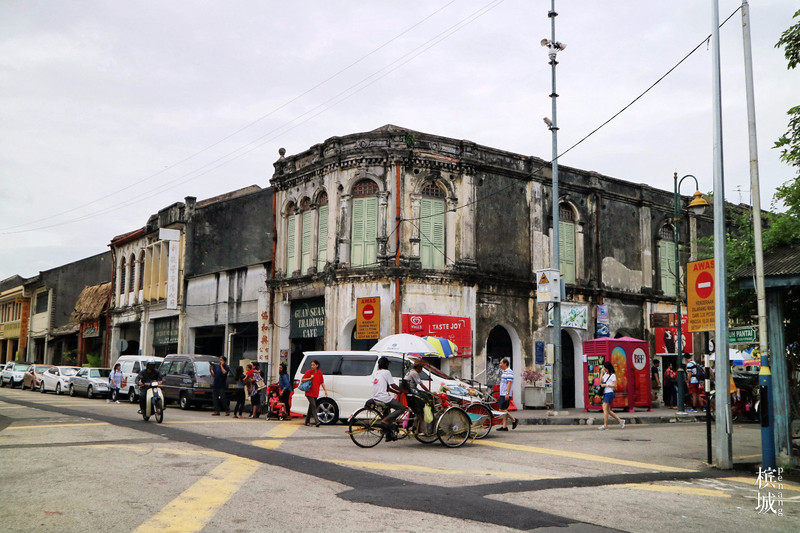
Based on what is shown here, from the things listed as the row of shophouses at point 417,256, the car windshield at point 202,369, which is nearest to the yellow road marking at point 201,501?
the car windshield at point 202,369

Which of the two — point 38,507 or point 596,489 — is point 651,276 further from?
point 38,507

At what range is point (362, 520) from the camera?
23.1 ft

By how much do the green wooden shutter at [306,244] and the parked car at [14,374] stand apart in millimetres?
22045

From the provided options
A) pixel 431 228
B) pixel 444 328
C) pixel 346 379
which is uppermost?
pixel 431 228

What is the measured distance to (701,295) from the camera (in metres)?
12.7

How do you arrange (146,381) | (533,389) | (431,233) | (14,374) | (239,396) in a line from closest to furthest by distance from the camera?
(146,381) < (239,396) < (431,233) < (533,389) < (14,374)

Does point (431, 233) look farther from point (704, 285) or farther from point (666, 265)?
point (666, 265)

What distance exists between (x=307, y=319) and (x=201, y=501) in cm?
1983

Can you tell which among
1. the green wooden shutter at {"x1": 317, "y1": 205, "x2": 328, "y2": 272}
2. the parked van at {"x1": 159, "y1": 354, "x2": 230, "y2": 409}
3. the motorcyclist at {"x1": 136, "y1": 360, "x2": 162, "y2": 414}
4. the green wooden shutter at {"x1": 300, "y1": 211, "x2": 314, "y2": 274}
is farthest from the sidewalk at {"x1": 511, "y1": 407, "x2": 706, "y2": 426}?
the motorcyclist at {"x1": 136, "y1": 360, "x2": 162, "y2": 414}

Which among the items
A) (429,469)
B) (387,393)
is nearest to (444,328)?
(387,393)

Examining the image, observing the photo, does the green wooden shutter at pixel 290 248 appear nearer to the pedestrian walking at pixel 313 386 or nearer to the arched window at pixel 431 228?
the arched window at pixel 431 228

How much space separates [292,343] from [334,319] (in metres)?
3.99

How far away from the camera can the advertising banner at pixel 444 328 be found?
24453 millimetres

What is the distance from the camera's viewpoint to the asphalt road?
281 inches
